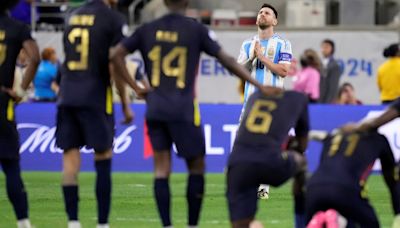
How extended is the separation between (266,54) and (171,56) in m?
4.21

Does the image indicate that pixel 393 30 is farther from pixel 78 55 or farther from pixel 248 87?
pixel 78 55

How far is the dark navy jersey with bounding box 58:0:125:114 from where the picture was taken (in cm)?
1363

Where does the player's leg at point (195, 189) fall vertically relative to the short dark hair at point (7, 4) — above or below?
below

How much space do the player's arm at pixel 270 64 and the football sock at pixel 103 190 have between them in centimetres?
372

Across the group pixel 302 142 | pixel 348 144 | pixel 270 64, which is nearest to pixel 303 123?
A: pixel 302 142

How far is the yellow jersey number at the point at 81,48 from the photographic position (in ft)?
44.9

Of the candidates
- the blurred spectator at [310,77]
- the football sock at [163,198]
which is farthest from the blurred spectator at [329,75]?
the football sock at [163,198]

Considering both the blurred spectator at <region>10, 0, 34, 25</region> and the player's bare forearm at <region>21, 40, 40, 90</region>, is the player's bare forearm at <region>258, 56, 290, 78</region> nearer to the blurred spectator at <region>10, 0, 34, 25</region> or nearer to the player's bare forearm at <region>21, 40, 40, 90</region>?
the player's bare forearm at <region>21, 40, 40, 90</region>

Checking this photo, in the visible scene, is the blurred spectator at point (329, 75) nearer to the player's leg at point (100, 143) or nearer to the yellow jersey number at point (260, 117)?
the player's leg at point (100, 143)

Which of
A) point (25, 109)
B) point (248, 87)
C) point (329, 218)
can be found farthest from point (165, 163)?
point (25, 109)

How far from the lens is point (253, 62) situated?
17.1 m

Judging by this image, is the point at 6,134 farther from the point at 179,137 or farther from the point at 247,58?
the point at 247,58

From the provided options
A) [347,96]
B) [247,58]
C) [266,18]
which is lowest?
[347,96]

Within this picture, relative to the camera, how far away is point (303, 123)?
1229 centimetres
